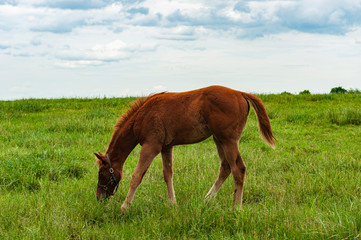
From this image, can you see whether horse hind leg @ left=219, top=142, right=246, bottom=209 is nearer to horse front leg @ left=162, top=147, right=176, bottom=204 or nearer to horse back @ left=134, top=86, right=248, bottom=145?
horse back @ left=134, top=86, right=248, bottom=145

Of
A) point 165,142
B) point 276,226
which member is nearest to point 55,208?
point 165,142

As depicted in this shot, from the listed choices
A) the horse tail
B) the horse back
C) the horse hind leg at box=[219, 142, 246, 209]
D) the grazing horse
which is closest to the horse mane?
the grazing horse

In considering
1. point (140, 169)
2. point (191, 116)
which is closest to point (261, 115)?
point (191, 116)

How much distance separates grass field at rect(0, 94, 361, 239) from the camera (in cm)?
371

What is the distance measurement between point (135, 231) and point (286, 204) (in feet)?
7.13

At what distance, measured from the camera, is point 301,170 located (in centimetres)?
613

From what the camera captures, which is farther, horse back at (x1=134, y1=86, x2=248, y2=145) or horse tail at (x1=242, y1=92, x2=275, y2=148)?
horse tail at (x1=242, y1=92, x2=275, y2=148)

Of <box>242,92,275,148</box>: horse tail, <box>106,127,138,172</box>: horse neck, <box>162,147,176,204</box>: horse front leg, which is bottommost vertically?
<box>162,147,176,204</box>: horse front leg

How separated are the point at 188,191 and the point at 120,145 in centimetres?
132

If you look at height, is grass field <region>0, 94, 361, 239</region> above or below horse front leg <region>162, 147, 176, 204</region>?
below

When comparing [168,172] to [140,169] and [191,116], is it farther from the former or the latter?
[191,116]

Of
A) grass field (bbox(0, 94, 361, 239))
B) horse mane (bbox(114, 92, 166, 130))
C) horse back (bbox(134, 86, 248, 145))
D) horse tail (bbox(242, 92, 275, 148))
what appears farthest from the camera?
horse mane (bbox(114, 92, 166, 130))

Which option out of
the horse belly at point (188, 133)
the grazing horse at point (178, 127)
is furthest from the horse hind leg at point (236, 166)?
the horse belly at point (188, 133)

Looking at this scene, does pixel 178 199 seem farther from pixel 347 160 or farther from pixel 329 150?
pixel 329 150
